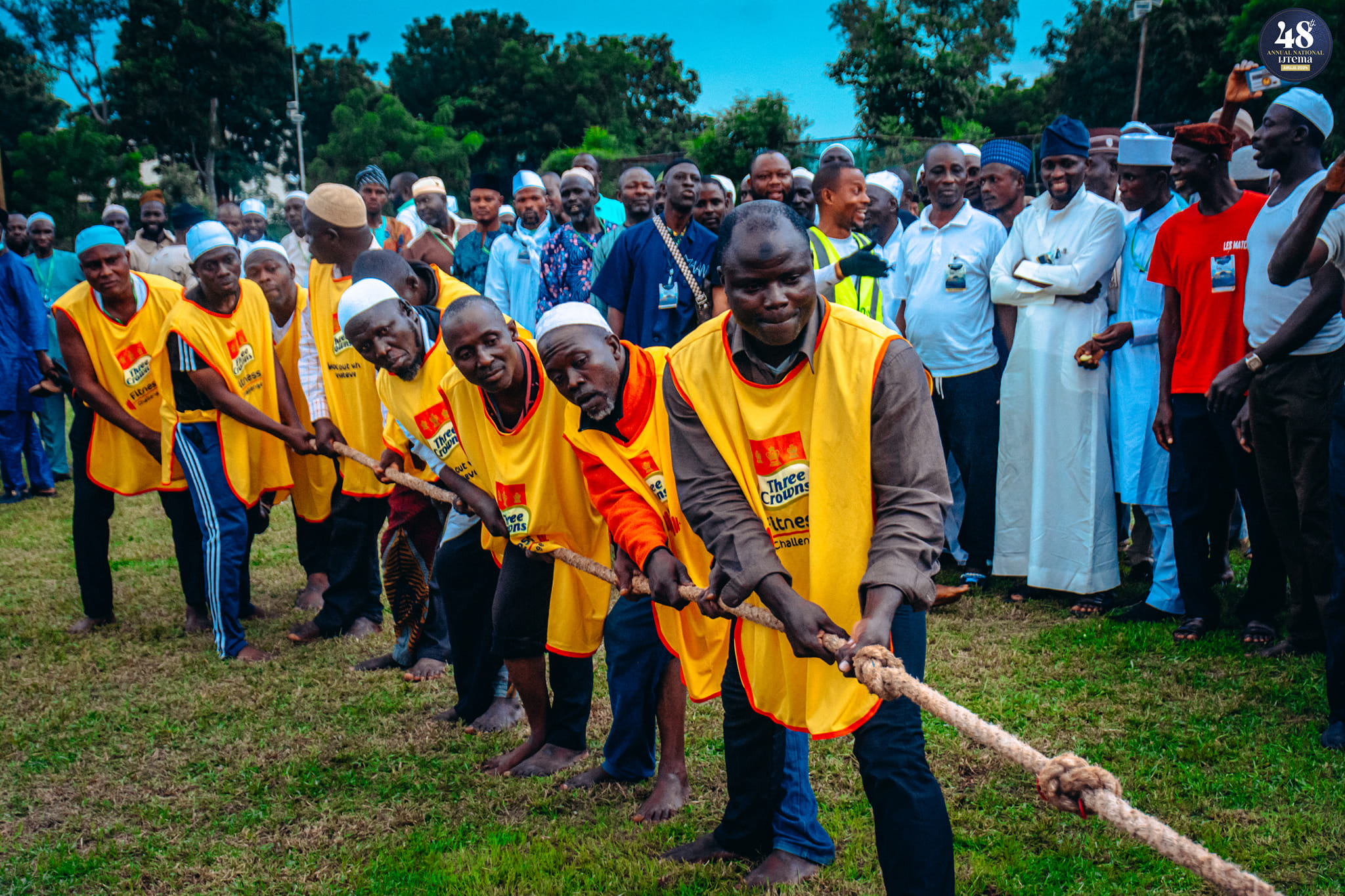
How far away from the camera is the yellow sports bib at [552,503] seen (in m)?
4.02

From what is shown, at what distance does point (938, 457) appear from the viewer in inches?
104

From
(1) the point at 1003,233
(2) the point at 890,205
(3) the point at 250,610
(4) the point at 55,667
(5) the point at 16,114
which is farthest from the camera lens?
(5) the point at 16,114

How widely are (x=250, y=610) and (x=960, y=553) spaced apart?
472cm

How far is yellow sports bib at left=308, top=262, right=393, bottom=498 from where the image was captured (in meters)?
5.96

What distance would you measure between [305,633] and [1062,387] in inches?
183

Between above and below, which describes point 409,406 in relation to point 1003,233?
below

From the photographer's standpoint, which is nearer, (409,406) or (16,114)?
(409,406)

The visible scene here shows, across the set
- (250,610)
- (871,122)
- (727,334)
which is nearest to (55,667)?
(250,610)

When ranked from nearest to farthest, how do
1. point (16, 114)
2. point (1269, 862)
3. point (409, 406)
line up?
point (1269, 862) → point (409, 406) → point (16, 114)

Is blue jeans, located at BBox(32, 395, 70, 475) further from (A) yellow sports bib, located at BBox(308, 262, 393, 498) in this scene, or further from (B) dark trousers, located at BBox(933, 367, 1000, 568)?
(B) dark trousers, located at BBox(933, 367, 1000, 568)

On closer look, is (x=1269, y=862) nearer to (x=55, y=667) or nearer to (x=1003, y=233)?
(x=1003, y=233)

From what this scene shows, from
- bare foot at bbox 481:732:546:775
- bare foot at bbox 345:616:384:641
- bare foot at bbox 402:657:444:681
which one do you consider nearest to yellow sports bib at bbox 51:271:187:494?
bare foot at bbox 345:616:384:641

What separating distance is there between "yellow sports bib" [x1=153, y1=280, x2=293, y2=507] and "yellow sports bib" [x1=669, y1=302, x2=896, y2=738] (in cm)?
392

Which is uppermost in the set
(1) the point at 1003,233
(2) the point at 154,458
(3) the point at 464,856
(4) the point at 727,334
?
(1) the point at 1003,233
